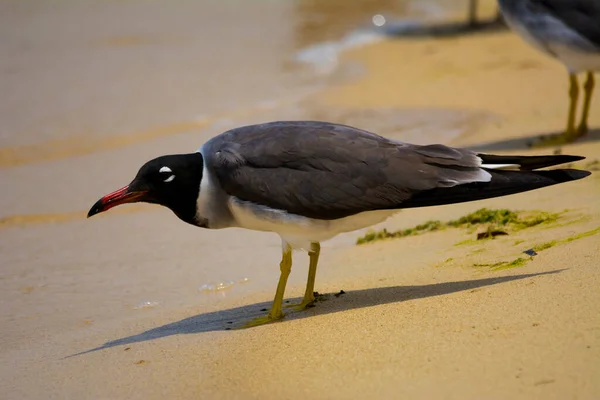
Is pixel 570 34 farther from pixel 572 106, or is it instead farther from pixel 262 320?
pixel 262 320

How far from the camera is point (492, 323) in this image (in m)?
4.27

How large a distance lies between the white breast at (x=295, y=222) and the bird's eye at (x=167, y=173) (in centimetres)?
36

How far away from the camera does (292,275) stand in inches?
250

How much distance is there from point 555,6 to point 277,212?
507 centimetres

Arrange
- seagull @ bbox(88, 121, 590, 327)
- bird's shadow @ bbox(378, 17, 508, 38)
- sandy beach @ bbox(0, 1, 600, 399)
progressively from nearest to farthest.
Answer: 1. sandy beach @ bbox(0, 1, 600, 399)
2. seagull @ bbox(88, 121, 590, 327)
3. bird's shadow @ bbox(378, 17, 508, 38)

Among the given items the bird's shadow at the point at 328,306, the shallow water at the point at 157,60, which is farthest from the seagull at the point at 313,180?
the shallow water at the point at 157,60

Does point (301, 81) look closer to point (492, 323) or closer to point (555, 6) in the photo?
point (555, 6)

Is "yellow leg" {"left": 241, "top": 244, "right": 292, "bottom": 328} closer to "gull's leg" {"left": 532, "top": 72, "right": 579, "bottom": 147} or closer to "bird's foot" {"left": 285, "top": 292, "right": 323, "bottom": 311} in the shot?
"bird's foot" {"left": 285, "top": 292, "right": 323, "bottom": 311}

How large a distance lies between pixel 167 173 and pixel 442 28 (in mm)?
11846

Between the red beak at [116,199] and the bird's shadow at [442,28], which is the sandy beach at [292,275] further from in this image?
the bird's shadow at [442,28]

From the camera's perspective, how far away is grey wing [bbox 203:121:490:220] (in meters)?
5.05

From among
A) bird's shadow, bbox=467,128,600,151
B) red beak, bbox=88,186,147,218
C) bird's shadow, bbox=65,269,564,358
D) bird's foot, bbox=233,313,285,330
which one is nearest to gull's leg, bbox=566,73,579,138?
bird's shadow, bbox=467,128,600,151

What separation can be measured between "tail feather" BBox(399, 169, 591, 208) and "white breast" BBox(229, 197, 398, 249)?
9.2 inches

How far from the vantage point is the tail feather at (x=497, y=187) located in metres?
4.94
